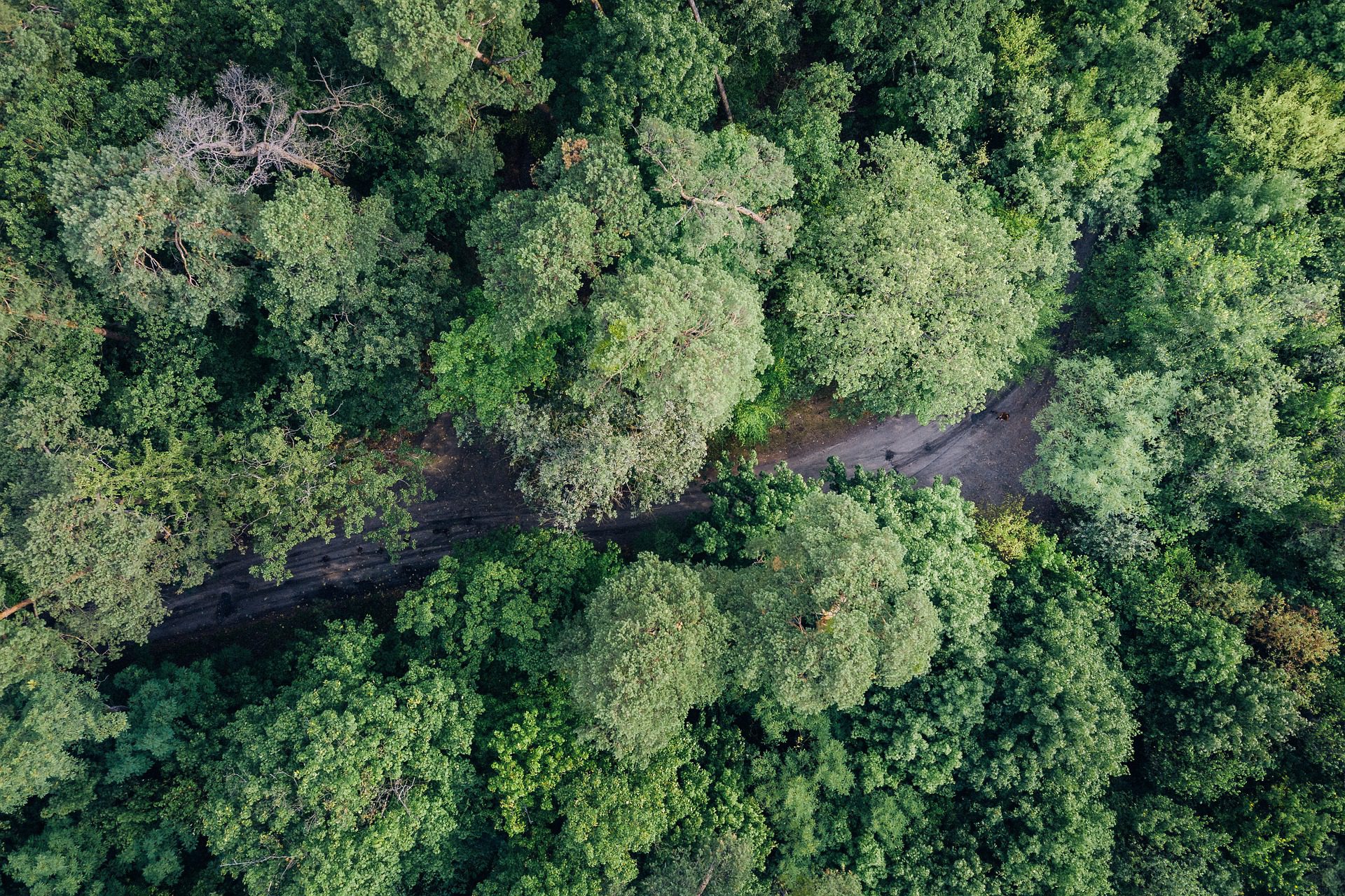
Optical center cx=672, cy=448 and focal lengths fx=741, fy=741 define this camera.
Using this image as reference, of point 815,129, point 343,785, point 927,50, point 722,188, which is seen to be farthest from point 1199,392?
point 343,785

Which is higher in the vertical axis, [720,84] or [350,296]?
[720,84]

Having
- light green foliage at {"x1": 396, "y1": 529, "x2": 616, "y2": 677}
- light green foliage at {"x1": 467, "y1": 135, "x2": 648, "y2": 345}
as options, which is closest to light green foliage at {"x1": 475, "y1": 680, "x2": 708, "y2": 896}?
light green foliage at {"x1": 396, "y1": 529, "x2": 616, "y2": 677}

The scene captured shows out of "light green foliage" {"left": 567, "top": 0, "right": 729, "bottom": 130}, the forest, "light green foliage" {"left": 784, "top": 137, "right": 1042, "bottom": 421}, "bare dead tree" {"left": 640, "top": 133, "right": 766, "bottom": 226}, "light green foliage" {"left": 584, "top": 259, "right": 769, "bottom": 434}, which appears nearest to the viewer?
"light green foliage" {"left": 584, "top": 259, "right": 769, "bottom": 434}

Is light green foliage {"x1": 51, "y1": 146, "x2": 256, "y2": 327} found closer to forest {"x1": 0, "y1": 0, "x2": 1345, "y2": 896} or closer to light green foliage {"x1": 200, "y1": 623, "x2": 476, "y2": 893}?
forest {"x1": 0, "y1": 0, "x2": 1345, "y2": 896}

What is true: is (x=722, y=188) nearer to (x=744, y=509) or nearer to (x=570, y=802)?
(x=744, y=509)

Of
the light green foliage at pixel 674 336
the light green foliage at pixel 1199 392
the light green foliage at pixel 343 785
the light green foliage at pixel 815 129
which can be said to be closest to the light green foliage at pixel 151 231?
the light green foliage at pixel 674 336

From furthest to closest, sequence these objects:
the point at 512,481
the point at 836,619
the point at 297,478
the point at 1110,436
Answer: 1. the point at 512,481
2. the point at 1110,436
3. the point at 297,478
4. the point at 836,619
